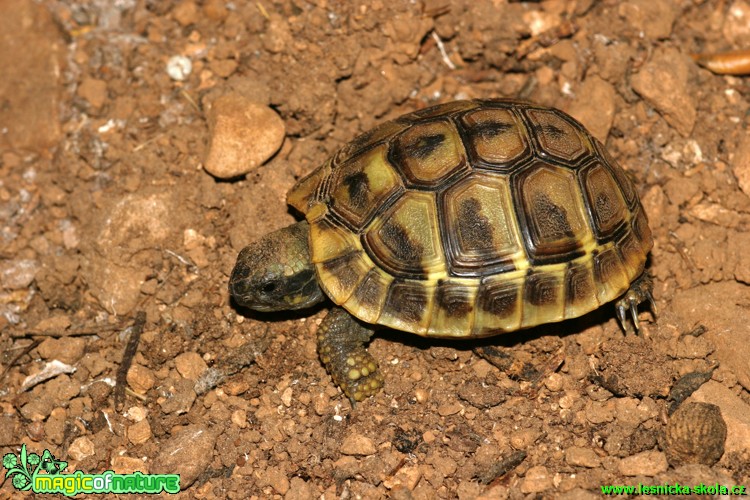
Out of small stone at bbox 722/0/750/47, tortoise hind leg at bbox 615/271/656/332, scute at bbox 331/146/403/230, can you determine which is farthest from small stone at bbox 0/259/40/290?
small stone at bbox 722/0/750/47

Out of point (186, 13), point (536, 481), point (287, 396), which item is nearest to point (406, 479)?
point (536, 481)

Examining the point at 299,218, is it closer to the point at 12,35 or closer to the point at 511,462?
the point at 511,462

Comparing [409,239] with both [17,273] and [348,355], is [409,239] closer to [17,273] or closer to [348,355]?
[348,355]

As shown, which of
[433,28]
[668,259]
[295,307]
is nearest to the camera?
[295,307]

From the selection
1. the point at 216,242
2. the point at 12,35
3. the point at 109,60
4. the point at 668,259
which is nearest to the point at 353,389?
the point at 216,242

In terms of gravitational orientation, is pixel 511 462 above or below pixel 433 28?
below
